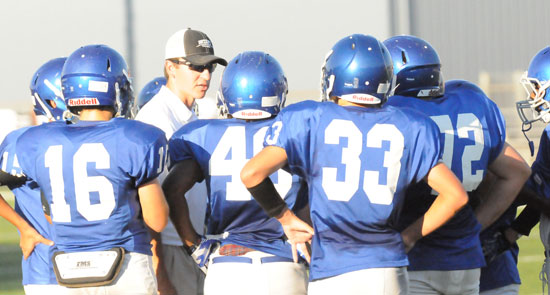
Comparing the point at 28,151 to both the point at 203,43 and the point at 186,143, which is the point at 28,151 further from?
the point at 203,43

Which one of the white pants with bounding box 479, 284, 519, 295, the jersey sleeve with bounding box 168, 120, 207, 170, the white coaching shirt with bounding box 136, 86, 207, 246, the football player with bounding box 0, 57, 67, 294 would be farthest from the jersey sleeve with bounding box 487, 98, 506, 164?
the football player with bounding box 0, 57, 67, 294

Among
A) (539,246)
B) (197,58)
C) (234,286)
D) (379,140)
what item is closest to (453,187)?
(379,140)

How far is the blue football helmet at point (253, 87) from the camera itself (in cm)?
431

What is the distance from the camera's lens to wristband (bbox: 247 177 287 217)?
387 centimetres

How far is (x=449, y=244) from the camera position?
4.34 m

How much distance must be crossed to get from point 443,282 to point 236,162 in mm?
1127

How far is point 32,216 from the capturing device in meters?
4.46

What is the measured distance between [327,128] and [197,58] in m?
1.76

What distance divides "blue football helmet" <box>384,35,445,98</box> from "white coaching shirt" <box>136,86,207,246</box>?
123 centimetres

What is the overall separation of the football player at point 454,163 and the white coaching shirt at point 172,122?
3.90 ft

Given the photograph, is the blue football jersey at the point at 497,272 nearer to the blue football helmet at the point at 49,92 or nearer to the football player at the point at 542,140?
the football player at the point at 542,140

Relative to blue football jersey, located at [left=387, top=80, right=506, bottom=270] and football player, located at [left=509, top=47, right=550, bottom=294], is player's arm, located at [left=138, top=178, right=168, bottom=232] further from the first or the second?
football player, located at [left=509, top=47, right=550, bottom=294]

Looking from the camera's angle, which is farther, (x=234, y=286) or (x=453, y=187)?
(x=234, y=286)

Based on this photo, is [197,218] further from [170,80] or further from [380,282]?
[380,282]
